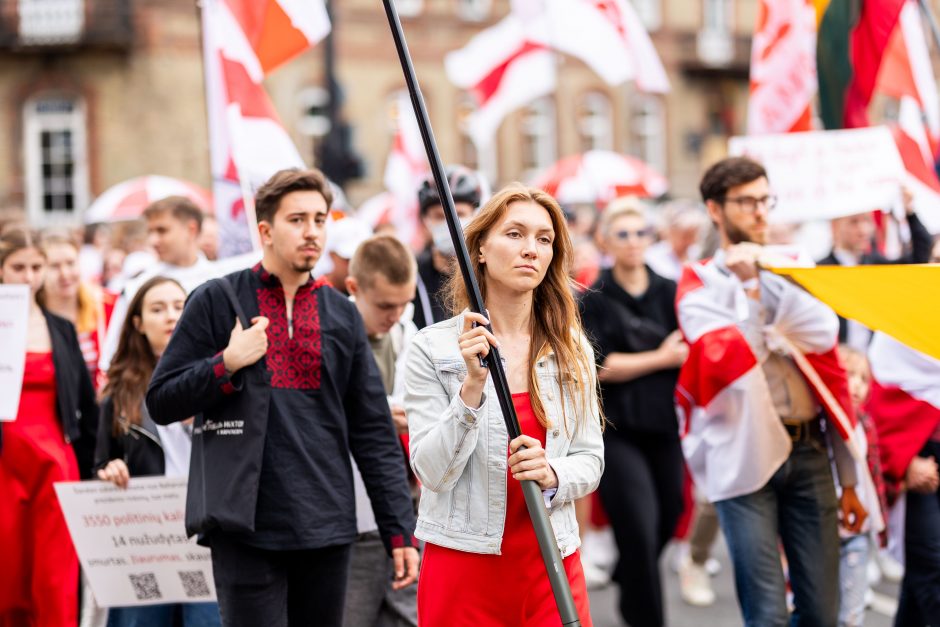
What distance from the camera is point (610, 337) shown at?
22.4 ft

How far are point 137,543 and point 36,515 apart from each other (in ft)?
2.64

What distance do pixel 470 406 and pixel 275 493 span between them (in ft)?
3.26

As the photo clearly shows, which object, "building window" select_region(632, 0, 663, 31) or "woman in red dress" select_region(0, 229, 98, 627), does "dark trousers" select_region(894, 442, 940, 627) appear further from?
"building window" select_region(632, 0, 663, 31)

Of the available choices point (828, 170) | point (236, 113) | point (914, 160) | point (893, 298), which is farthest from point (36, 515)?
point (914, 160)

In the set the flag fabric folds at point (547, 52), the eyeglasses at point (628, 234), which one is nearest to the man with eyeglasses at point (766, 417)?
the eyeglasses at point (628, 234)

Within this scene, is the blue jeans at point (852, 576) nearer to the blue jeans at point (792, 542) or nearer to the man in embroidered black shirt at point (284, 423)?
the blue jeans at point (792, 542)

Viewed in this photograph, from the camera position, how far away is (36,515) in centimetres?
572

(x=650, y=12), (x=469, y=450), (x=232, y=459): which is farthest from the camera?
(x=650, y=12)

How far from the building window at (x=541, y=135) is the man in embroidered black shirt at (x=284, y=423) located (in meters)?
31.9

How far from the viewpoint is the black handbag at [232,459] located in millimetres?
4125

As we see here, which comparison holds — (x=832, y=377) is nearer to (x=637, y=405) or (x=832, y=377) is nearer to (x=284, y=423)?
(x=637, y=405)

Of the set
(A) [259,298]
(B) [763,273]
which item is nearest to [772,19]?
(B) [763,273]

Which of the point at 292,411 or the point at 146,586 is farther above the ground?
the point at 292,411

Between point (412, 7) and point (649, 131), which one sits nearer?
point (412, 7)
